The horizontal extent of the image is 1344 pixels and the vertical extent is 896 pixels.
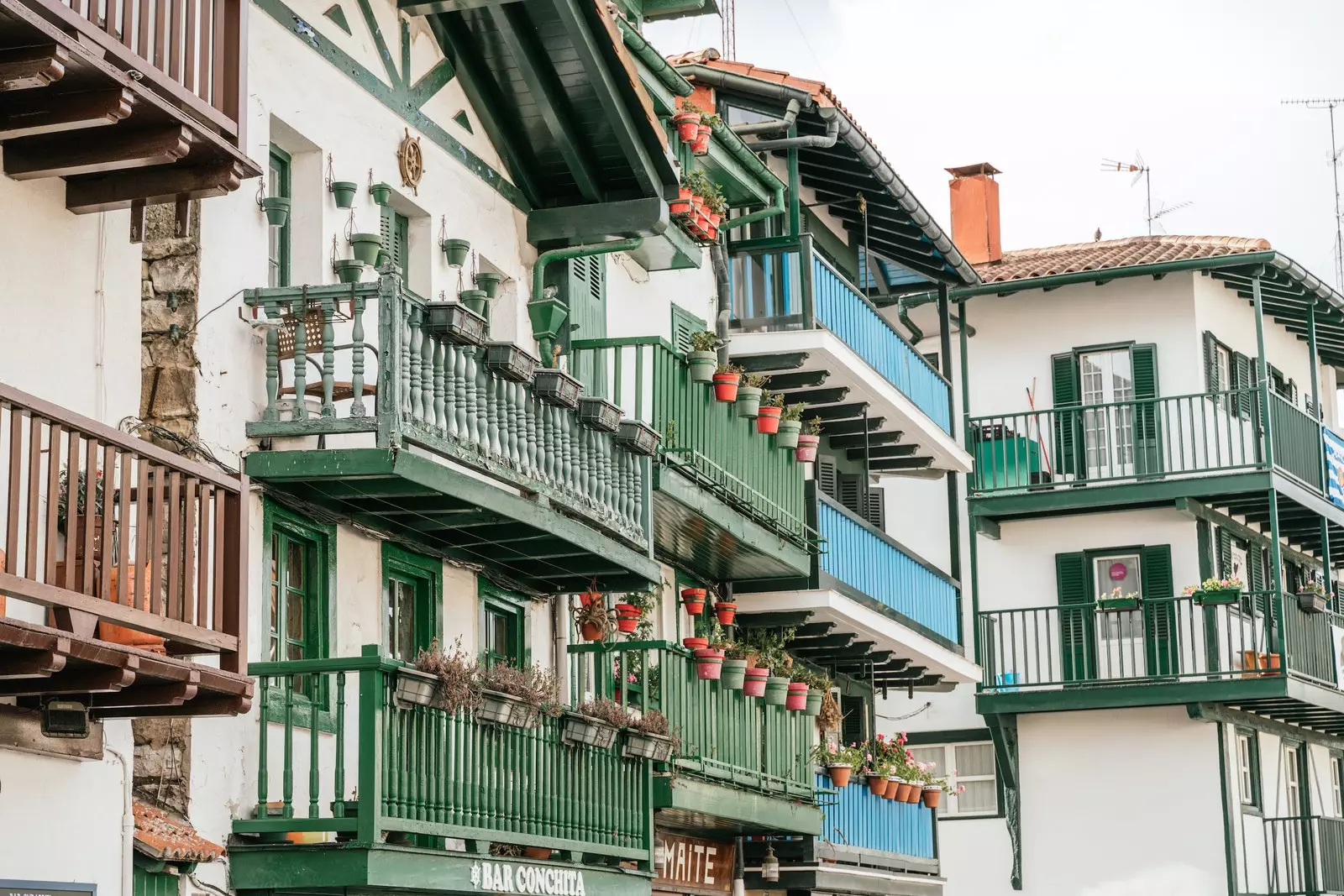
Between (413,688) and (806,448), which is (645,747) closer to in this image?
(413,688)

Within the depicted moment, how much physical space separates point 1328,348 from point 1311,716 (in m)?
7.18

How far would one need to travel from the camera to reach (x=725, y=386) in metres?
20.6

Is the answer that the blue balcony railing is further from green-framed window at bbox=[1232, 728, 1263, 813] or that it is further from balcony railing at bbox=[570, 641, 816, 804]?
green-framed window at bbox=[1232, 728, 1263, 813]

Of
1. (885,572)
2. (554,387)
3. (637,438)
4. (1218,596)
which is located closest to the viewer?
(554,387)

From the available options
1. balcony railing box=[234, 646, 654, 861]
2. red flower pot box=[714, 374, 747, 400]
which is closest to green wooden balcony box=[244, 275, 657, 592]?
balcony railing box=[234, 646, 654, 861]

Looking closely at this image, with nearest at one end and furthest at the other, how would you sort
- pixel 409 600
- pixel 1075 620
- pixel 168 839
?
1. pixel 168 839
2. pixel 409 600
3. pixel 1075 620

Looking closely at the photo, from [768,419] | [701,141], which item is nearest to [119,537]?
[701,141]

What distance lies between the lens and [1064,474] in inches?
1266

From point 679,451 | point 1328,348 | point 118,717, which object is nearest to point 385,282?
point 118,717

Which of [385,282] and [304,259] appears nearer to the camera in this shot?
[385,282]

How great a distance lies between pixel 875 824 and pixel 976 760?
315 inches

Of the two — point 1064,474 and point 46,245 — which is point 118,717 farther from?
point 1064,474

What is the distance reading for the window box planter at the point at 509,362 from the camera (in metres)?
14.6

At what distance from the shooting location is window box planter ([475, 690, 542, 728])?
47.4 ft
